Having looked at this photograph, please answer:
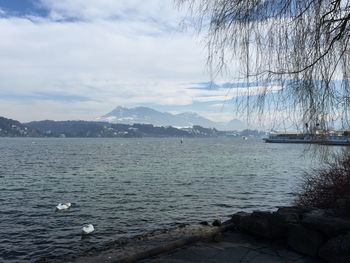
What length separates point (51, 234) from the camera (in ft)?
61.0

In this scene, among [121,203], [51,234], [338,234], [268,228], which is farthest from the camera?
[121,203]

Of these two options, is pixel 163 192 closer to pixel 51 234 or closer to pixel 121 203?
pixel 121 203

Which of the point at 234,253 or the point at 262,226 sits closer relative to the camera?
the point at 234,253

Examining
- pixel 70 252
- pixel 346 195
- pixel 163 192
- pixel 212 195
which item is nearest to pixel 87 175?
pixel 163 192

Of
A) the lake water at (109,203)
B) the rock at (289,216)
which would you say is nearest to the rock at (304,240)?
the rock at (289,216)

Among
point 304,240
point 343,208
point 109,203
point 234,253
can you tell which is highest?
point 343,208

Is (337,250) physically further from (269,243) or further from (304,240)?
(269,243)

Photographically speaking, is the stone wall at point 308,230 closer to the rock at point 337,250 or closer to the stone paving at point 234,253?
the rock at point 337,250

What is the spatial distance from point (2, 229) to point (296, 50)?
16752 millimetres

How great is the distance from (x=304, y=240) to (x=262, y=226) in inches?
47.1

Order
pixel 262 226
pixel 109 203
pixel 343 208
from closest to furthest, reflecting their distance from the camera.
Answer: pixel 343 208 < pixel 262 226 < pixel 109 203

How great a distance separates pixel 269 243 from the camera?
9.72m

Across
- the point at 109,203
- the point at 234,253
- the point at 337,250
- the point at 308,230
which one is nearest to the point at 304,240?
the point at 308,230

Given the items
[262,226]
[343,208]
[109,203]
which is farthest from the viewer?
[109,203]
